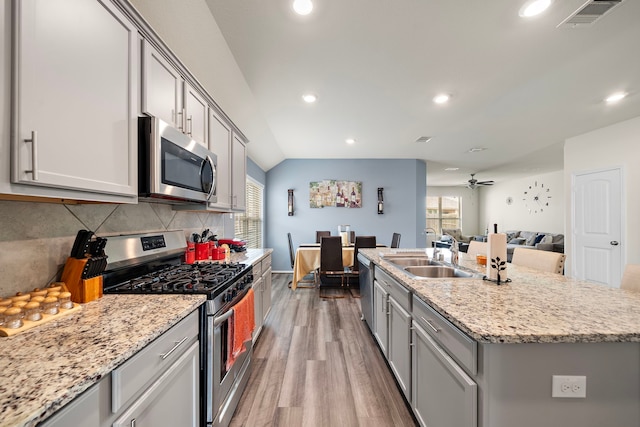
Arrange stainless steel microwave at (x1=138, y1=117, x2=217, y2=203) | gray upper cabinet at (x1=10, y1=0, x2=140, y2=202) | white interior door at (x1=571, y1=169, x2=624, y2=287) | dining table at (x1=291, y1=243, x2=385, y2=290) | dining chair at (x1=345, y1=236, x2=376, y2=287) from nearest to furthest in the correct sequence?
gray upper cabinet at (x1=10, y1=0, x2=140, y2=202), stainless steel microwave at (x1=138, y1=117, x2=217, y2=203), white interior door at (x1=571, y1=169, x2=624, y2=287), dining chair at (x1=345, y1=236, x2=376, y2=287), dining table at (x1=291, y1=243, x2=385, y2=290)

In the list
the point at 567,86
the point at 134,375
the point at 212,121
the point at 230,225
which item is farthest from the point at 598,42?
the point at 230,225

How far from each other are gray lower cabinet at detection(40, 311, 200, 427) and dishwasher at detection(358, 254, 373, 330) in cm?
179

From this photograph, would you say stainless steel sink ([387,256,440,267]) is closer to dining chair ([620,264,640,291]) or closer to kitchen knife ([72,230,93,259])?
dining chair ([620,264,640,291])

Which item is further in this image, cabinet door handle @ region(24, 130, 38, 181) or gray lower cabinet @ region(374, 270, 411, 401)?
gray lower cabinet @ region(374, 270, 411, 401)

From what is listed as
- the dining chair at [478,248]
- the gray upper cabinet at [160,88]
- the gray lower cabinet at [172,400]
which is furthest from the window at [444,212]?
the gray lower cabinet at [172,400]

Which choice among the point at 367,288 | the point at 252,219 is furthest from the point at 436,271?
the point at 252,219

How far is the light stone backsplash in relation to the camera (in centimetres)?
104

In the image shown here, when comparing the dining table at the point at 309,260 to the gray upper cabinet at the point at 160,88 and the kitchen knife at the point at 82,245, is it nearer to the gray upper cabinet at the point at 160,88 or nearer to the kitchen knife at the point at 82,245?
the gray upper cabinet at the point at 160,88

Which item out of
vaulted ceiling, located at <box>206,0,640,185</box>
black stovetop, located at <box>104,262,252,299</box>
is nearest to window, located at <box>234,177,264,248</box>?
vaulted ceiling, located at <box>206,0,640,185</box>

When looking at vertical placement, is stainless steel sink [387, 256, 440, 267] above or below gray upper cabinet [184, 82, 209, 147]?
below

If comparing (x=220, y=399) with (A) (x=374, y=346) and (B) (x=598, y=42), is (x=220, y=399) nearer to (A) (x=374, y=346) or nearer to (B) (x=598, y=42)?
(A) (x=374, y=346)

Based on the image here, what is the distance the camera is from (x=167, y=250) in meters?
1.99

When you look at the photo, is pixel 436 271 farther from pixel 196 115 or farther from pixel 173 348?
pixel 196 115

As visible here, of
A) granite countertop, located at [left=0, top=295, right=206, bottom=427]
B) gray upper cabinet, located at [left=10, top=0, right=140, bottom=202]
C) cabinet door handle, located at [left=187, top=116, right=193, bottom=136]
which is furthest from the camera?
cabinet door handle, located at [left=187, top=116, right=193, bottom=136]
